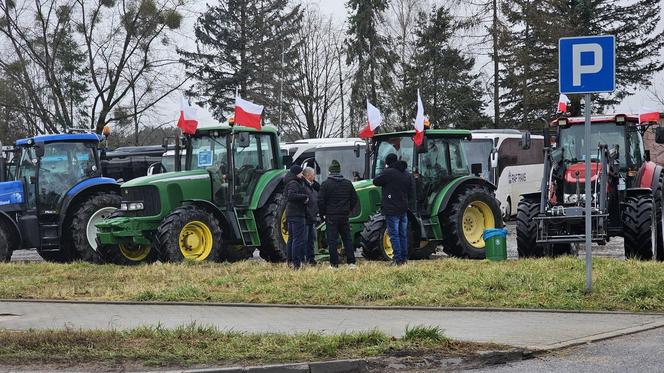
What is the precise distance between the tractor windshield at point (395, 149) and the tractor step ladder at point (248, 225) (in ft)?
8.58

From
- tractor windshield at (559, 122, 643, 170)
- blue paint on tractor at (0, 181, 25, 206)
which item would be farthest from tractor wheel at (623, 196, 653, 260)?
blue paint on tractor at (0, 181, 25, 206)

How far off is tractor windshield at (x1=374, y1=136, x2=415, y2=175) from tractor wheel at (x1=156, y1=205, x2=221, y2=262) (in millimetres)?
3407

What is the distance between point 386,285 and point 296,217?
3.88 meters

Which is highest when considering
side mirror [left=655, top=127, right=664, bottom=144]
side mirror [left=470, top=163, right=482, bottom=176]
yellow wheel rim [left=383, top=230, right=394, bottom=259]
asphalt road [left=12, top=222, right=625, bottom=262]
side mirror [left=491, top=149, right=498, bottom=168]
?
side mirror [left=655, top=127, right=664, bottom=144]

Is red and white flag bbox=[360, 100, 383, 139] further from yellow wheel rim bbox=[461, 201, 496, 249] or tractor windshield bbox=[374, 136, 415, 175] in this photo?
yellow wheel rim bbox=[461, 201, 496, 249]

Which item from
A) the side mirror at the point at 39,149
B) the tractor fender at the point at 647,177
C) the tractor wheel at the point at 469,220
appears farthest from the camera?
the side mirror at the point at 39,149

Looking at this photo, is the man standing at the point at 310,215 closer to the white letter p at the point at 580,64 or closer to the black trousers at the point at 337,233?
the black trousers at the point at 337,233

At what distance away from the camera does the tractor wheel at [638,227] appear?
15977 millimetres

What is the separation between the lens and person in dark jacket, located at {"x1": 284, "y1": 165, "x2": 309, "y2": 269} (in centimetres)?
1622

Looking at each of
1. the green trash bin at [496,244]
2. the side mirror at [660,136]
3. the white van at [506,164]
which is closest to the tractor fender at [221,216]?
the green trash bin at [496,244]

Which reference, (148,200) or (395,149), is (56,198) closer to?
(148,200)

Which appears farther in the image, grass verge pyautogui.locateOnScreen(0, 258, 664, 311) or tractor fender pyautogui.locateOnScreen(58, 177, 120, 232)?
tractor fender pyautogui.locateOnScreen(58, 177, 120, 232)

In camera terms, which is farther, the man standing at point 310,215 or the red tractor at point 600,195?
the man standing at point 310,215

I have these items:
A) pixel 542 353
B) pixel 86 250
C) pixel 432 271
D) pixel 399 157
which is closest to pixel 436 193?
pixel 399 157
